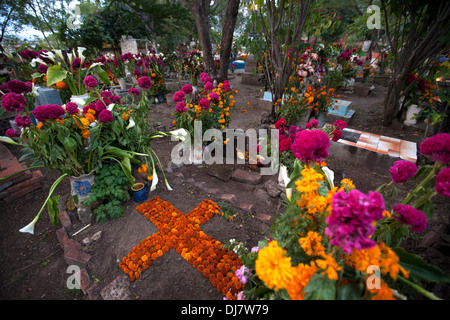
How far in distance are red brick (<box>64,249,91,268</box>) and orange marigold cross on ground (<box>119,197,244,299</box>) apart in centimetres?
36

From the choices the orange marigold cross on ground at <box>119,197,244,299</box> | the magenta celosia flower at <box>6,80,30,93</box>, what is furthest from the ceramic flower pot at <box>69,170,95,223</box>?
the magenta celosia flower at <box>6,80,30,93</box>

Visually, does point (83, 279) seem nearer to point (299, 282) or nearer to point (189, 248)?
point (189, 248)

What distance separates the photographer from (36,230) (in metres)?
2.28

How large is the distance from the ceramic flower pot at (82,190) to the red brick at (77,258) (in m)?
0.44

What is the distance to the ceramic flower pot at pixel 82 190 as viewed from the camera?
2.21 metres

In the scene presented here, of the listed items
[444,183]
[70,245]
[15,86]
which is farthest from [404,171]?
[15,86]

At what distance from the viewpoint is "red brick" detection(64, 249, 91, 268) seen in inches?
71.6

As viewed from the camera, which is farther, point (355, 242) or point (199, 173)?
point (199, 173)

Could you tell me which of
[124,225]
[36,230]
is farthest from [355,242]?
[36,230]

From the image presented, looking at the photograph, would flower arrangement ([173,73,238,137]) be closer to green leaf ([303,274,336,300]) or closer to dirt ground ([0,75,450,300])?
dirt ground ([0,75,450,300])

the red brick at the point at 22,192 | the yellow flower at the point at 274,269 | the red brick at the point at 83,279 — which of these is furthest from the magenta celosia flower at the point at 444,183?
the red brick at the point at 22,192

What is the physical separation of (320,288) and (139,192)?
7.36ft
